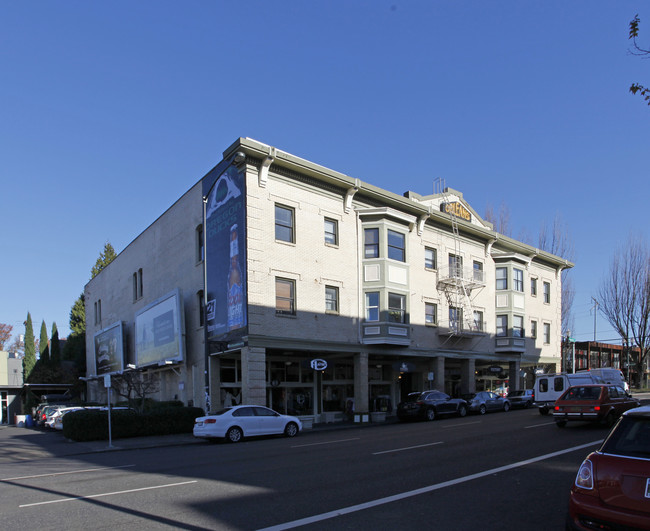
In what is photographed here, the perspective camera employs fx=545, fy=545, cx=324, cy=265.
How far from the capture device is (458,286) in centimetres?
3541

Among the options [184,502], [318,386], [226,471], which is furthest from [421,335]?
[184,502]

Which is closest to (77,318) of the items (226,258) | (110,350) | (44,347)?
(44,347)

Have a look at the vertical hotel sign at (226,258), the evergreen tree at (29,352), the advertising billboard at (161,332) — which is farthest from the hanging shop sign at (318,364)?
the evergreen tree at (29,352)

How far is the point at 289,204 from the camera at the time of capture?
26.7m

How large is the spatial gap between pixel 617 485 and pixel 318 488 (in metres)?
5.12

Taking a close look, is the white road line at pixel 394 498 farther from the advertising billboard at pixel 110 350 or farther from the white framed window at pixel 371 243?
the advertising billboard at pixel 110 350

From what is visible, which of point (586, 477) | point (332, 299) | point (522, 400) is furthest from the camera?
point (522, 400)

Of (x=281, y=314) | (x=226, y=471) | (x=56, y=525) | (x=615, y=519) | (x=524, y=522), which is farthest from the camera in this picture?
(x=281, y=314)

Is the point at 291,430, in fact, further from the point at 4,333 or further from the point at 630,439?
the point at 4,333

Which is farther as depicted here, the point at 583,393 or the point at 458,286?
the point at 458,286

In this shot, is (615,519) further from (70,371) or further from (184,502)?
(70,371)

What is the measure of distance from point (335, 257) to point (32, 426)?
26.3 m

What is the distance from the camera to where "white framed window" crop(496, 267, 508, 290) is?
1591 inches

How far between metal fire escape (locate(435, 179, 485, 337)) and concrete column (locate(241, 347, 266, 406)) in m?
14.6
